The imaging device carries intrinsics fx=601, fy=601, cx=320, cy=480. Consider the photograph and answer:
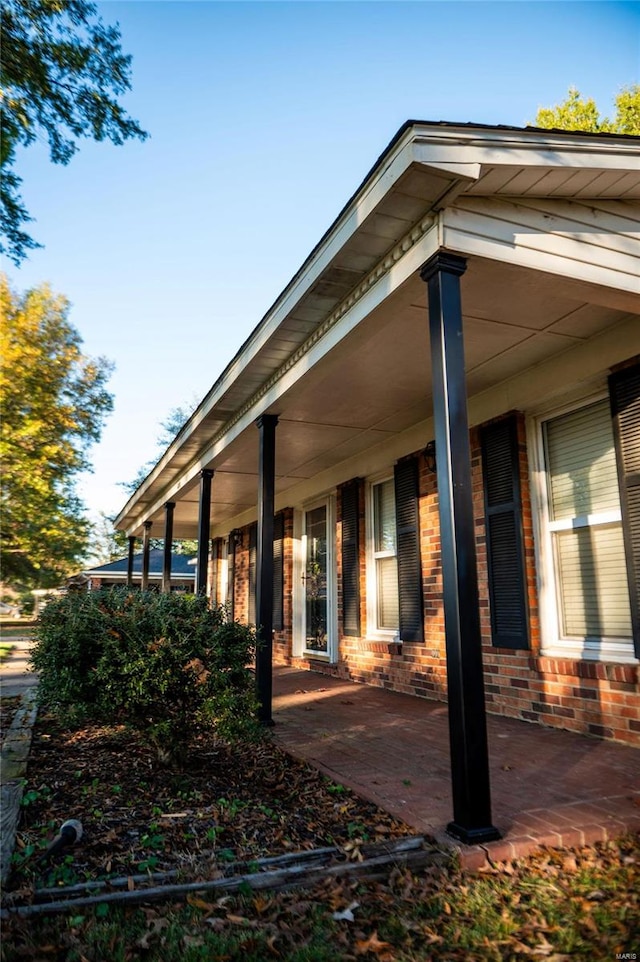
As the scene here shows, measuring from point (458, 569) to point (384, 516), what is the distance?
4.56 metres

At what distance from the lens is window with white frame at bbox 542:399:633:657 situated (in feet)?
14.2

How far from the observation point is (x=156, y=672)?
10.6 ft

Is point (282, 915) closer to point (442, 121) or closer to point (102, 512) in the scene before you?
point (442, 121)

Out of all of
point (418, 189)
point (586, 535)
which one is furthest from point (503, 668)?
point (418, 189)

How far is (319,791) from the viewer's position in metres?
3.28

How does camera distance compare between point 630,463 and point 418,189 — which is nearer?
point 418,189

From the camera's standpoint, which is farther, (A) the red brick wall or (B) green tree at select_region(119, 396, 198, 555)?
(B) green tree at select_region(119, 396, 198, 555)

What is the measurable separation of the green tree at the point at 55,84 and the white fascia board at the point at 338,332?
3.21m

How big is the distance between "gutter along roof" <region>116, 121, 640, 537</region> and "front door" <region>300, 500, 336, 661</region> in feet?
13.8

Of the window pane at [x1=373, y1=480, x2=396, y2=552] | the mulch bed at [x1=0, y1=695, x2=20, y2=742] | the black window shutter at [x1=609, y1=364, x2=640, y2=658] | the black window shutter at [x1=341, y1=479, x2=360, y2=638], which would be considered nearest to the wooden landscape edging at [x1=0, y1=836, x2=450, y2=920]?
the black window shutter at [x1=609, y1=364, x2=640, y2=658]

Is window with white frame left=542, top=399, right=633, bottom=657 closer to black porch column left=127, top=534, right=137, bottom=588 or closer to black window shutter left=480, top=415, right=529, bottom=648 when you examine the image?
black window shutter left=480, top=415, right=529, bottom=648

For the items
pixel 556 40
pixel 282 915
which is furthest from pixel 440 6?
pixel 282 915

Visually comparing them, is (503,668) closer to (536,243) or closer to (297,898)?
(297,898)

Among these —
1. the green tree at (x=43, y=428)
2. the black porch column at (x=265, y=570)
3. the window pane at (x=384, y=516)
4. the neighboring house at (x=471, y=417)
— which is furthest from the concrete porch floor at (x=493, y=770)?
the green tree at (x=43, y=428)
